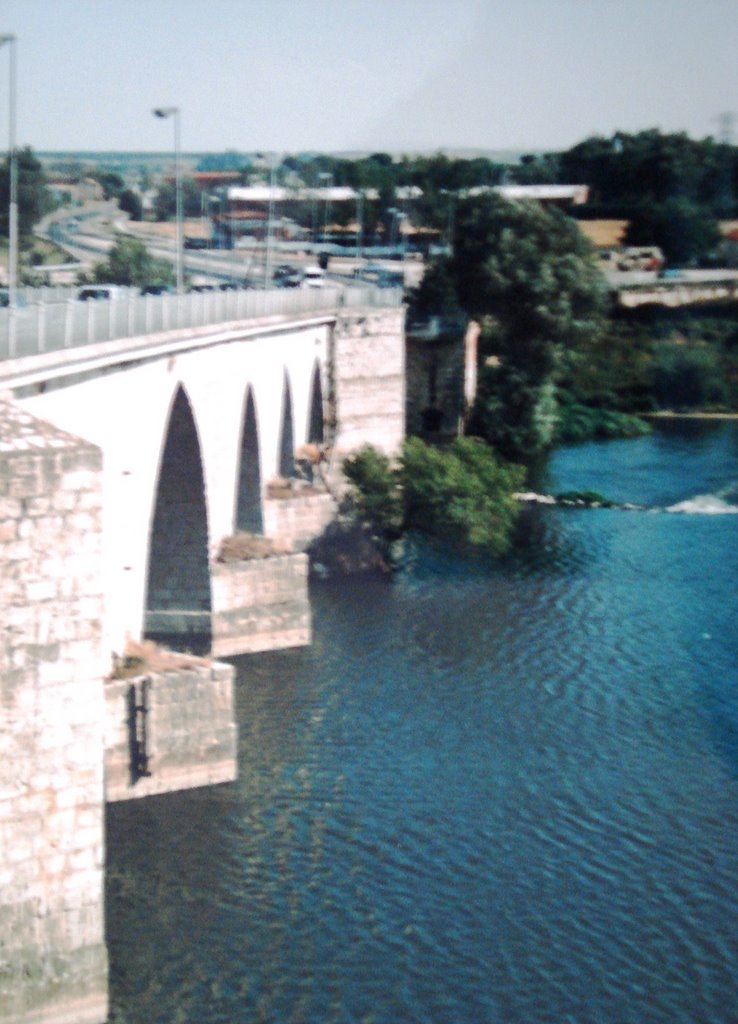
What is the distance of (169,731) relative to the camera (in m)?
19.1

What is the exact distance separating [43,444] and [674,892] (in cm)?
841

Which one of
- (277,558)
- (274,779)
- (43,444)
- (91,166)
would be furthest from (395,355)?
(91,166)

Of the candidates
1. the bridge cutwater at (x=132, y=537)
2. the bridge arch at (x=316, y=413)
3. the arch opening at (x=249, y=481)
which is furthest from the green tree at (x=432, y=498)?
the bridge arch at (x=316, y=413)

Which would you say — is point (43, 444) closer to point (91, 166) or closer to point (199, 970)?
point (199, 970)

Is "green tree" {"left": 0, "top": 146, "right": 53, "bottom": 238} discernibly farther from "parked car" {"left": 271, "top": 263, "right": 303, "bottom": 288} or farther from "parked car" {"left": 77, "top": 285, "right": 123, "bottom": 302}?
"parked car" {"left": 77, "top": 285, "right": 123, "bottom": 302}

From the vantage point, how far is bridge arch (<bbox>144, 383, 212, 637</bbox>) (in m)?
25.1

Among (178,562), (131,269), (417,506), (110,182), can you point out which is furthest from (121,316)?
(110,182)

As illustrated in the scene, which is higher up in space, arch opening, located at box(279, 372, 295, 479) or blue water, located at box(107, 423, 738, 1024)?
arch opening, located at box(279, 372, 295, 479)

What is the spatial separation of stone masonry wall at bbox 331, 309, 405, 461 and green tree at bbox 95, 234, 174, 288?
8.86m

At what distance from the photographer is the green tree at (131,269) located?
45.8 metres

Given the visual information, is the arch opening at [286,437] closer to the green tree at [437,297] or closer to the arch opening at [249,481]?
the arch opening at [249,481]

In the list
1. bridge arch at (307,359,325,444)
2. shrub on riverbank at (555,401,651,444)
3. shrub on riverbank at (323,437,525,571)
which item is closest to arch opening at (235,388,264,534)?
shrub on riverbank at (323,437,525,571)

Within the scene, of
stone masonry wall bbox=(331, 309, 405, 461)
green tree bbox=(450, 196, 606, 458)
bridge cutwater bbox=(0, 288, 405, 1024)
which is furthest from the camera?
green tree bbox=(450, 196, 606, 458)

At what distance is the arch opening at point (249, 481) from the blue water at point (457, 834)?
2.37 m
